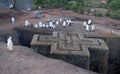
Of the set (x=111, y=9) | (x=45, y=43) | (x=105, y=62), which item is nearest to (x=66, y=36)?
(x=45, y=43)

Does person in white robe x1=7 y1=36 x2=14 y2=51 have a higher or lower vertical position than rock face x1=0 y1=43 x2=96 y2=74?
higher

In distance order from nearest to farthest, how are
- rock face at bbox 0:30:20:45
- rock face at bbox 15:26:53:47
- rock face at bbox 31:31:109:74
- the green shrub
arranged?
rock face at bbox 31:31:109:74, rock face at bbox 0:30:20:45, rock face at bbox 15:26:53:47, the green shrub

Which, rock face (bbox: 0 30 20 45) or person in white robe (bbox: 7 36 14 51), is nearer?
person in white robe (bbox: 7 36 14 51)

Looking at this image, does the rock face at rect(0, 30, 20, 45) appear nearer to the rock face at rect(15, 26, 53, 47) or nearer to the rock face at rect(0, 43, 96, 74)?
the rock face at rect(15, 26, 53, 47)

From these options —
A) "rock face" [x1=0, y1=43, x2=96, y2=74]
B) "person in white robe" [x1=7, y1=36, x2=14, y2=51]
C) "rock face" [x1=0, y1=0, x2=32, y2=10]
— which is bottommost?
"rock face" [x1=0, y1=43, x2=96, y2=74]

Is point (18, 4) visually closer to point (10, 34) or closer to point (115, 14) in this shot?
point (115, 14)

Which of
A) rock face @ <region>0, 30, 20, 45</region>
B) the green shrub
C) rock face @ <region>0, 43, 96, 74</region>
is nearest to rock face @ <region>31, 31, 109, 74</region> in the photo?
rock face @ <region>0, 43, 96, 74</region>

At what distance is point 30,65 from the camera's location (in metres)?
11.1

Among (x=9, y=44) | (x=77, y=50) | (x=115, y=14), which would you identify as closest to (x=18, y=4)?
(x=115, y=14)

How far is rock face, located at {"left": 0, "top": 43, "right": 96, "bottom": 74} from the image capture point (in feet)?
34.6

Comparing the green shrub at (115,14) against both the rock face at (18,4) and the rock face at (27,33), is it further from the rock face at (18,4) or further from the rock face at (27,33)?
the rock face at (18,4)

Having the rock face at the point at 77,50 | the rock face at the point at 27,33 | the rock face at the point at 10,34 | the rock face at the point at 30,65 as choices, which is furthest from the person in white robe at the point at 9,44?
the rock face at the point at 27,33

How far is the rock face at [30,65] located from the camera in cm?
1055

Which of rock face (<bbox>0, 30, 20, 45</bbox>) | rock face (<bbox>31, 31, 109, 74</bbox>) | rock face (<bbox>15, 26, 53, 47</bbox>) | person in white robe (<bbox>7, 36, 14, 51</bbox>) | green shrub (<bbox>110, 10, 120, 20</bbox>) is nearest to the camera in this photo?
person in white robe (<bbox>7, 36, 14, 51</bbox>)
